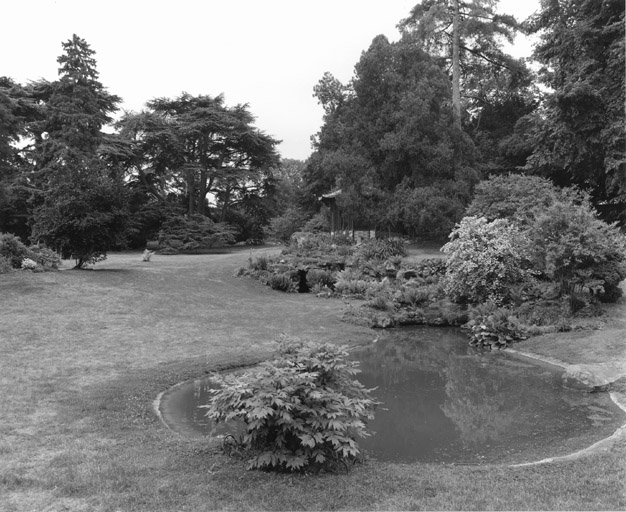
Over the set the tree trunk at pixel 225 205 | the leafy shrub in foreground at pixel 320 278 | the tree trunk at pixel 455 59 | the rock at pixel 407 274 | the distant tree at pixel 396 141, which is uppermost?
the tree trunk at pixel 455 59

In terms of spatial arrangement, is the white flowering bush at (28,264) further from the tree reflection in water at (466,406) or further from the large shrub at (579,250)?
the large shrub at (579,250)

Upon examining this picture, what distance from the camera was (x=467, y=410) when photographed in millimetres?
7590

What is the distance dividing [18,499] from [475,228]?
1336 cm

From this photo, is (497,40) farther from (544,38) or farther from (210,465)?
(210,465)

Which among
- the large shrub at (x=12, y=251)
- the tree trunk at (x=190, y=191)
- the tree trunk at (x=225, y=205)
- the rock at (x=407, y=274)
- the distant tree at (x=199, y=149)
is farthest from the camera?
the tree trunk at (x=225, y=205)

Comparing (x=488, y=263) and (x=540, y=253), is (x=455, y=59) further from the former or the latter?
(x=540, y=253)

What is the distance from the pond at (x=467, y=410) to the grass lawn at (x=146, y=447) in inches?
22.8

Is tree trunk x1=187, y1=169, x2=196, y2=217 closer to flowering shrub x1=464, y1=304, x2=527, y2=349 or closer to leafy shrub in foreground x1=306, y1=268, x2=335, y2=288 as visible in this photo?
leafy shrub in foreground x1=306, y1=268, x2=335, y2=288

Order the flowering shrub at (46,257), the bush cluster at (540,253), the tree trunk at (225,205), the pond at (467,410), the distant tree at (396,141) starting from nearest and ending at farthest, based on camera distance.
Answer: the pond at (467,410), the bush cluster at (540,253), the flowering shrub at (46,257), the distant tree at (396,141), the tree trunk at (225,205)

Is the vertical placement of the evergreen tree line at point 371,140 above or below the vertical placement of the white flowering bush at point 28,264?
above

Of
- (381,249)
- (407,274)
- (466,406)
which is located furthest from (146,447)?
(381,249)

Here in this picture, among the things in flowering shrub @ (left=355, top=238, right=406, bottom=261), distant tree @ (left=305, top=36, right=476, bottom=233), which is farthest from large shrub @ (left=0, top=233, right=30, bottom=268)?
distant tree @ (left=305, top=36, right=476, bottom=233)

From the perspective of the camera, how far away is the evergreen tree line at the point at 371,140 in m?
20.6

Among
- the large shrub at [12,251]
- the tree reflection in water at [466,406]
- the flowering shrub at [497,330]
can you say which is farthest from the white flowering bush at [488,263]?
the large shrub at [12,251]
